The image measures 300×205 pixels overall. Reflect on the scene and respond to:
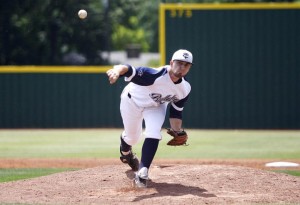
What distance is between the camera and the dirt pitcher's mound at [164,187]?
23.0 feet

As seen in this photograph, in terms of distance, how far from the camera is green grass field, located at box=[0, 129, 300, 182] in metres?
12.4

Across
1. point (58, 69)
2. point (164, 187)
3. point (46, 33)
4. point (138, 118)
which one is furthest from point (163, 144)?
point (46, 33)

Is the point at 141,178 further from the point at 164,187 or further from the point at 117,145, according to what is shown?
the point at 117,145

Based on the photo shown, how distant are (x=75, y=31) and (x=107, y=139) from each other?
11.8 meters

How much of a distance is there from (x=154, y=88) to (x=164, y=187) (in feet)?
3.42

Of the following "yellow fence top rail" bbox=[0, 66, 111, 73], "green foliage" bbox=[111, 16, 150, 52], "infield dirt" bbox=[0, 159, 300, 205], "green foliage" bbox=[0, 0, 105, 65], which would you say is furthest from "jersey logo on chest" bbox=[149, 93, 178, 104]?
"green foliage" bbox=[111, 16, 150, 52]

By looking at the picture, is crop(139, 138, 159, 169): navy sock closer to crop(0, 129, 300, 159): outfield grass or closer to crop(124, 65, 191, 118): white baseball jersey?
crop(124, 65, 191, 118): white baseball jersey

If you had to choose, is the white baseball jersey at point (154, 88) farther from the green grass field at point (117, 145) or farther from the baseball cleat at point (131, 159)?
the green grass field at point (117, 145)

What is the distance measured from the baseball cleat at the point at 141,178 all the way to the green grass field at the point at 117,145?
2386 mm

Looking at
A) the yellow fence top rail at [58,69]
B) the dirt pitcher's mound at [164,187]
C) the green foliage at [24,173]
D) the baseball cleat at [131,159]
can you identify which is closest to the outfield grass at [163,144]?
the yellow fence top rail at [58,69]

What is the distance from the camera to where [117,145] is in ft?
47.6

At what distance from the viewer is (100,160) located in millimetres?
11594

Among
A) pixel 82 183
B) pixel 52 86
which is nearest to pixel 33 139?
pixel 52 86

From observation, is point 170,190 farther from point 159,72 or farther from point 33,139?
point 33,139
